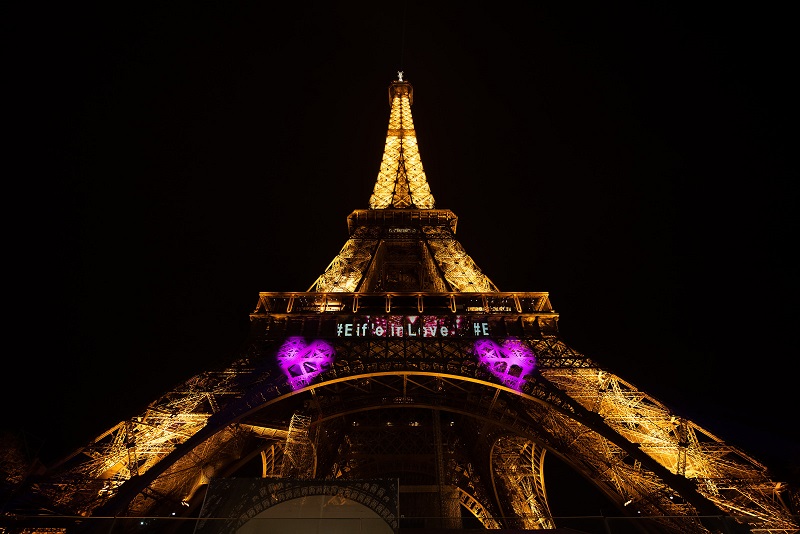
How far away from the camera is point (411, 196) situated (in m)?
28.0

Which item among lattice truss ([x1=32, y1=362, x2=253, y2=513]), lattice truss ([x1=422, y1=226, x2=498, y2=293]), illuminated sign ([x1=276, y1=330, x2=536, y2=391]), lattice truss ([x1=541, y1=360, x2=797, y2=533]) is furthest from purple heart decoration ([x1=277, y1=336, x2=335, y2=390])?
lattice truss ([x1=541, y1=360, x2=797, y2=533])

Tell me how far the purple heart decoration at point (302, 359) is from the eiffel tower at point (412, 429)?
5cm

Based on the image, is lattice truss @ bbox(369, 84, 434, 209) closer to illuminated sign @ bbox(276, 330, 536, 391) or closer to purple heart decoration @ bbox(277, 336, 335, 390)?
illuminated sign @ bbox(276, 330, 536, 391)

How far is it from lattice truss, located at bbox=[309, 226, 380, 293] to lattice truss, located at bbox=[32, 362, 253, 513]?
6.29 metres

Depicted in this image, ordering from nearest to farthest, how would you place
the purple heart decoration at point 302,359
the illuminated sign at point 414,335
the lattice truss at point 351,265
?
the purple heart decoration at point 302,359 → the illuminated sign at point 414,335 → the lattice truss at point 351,265

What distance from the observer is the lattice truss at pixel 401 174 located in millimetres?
27578

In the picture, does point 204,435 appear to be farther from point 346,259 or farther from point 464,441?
point 464,441

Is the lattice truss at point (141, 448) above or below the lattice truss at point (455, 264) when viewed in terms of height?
below

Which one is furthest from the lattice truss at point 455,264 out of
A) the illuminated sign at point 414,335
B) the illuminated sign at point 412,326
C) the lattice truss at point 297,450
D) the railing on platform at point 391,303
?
the lattice truss at point 297,450

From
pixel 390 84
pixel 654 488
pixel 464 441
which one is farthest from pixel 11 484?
pixel 390 84

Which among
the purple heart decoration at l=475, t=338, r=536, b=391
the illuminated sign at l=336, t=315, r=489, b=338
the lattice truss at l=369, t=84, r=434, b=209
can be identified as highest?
the lattice truss at l=369, t=84, r=434, b=209

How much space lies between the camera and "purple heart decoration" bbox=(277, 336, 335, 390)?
43.8ft

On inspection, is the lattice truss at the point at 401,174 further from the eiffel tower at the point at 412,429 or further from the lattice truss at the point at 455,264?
the eiffel tower at the point at 412,429

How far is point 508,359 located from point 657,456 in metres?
4.77
